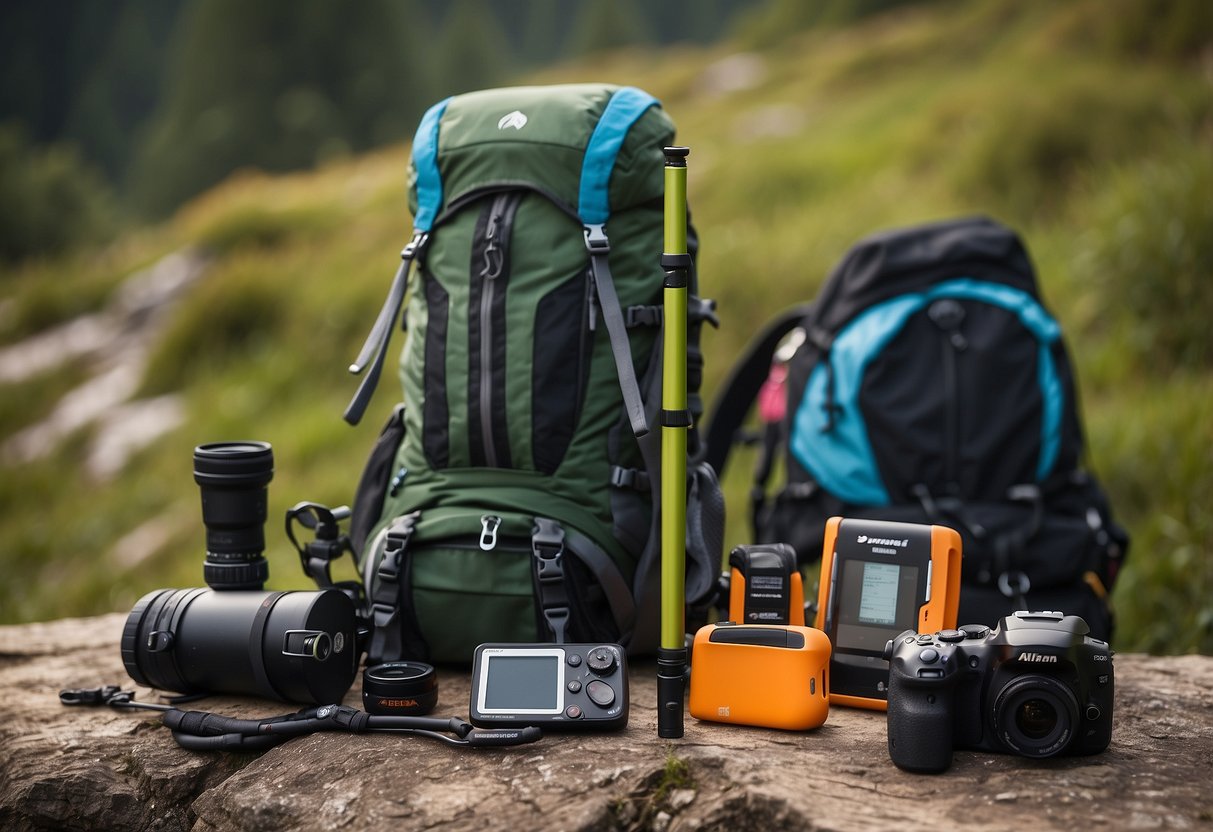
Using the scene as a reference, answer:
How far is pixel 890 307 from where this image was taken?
158 inches

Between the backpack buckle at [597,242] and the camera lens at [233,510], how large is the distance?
1.06m

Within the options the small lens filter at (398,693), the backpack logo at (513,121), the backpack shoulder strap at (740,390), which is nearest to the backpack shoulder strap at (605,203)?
the backpack logo at (513,121)

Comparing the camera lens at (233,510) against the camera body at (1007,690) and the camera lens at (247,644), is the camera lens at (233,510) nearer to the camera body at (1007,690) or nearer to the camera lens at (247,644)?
the camera lens at (247,644)

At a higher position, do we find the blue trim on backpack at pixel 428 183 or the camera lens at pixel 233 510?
the blue trim on backpack at pixel 428 183

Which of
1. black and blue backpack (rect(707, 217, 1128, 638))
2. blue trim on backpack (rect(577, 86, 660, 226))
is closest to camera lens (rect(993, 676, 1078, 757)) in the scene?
black and blue backpack (rect(707, 217, 1128, 638))

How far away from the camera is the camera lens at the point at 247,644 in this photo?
10.0 feet

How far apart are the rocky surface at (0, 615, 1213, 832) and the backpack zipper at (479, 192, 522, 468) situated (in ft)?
2.34

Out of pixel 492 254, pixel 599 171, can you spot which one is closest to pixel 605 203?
pixel 599 171

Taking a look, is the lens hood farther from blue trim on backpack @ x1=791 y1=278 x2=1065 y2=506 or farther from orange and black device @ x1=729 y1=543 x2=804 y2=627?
blue trim on backpack @ x1=791 y1=278 x2=1065 y2=506

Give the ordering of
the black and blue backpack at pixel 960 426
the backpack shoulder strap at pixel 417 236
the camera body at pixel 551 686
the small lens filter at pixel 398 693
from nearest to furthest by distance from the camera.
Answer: the camera body at pixel 551 686, the small lens filter at pixel 398 693, the backpack shoulder strap at pixel 417 236, the black and blue backpack at pixel 960 426

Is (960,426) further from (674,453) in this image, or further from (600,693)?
(600,693)

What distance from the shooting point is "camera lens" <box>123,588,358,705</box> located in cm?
306

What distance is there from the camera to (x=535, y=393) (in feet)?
10.9

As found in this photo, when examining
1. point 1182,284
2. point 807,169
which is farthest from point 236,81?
point 1182,284
